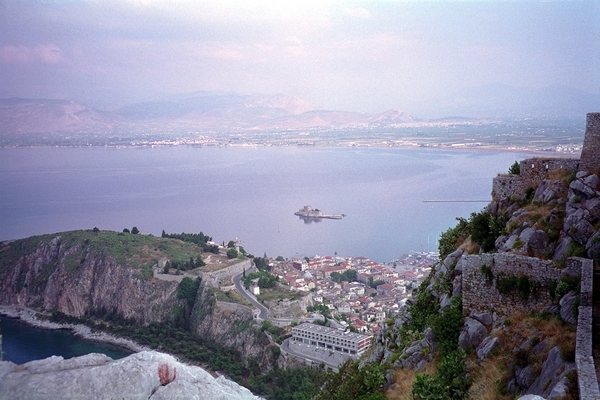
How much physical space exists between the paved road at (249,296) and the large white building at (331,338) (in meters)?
2.26

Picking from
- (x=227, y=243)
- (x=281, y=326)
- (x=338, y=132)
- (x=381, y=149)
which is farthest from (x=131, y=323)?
(x=338, y=132)

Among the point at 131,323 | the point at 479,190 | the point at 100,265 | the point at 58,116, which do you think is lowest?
the point at 131,323

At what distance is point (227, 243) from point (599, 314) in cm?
2522

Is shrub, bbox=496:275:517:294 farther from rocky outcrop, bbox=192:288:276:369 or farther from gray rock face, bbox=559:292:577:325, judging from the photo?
rocky outcrop, bbox=192:288:276:369

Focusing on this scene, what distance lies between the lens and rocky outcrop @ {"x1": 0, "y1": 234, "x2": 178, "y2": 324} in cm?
1986

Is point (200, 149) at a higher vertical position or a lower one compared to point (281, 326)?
higher

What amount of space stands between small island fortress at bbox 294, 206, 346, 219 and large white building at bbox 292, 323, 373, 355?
1688cm

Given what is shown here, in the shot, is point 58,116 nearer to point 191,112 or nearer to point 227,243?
point 227,243

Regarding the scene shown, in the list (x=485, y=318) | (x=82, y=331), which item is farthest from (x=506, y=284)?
(x=82, y=331)

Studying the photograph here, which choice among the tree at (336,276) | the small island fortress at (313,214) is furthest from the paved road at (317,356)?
the small island fortress at (313,214)

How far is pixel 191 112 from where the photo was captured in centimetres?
5400

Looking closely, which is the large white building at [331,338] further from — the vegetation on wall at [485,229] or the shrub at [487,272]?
the shrub at [487,272]

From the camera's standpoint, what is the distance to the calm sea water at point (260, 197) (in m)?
21.2

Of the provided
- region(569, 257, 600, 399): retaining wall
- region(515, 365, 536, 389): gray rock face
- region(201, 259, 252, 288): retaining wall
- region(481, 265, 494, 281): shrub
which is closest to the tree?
region(201, 259, 252, 288): retaining wall
